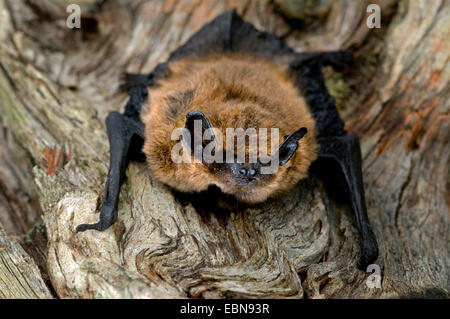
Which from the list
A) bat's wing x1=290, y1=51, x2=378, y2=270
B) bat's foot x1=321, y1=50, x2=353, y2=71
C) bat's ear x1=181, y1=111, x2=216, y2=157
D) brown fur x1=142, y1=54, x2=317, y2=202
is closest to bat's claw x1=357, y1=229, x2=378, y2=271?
bat's wing x1=290, y1=51, x2=378, y2=270

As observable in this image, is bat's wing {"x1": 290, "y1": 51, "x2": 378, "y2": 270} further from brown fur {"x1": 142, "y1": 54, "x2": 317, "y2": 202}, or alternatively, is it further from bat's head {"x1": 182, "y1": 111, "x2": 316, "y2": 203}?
bat's head {"x1": 182, "y1": 111, "x2": 316, "y2": 203}

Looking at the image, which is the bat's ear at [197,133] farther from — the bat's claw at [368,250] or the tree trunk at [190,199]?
the bat's claw at [368,250]

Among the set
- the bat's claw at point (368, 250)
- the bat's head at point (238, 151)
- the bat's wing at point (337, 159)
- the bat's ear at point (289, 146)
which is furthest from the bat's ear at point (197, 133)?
the bat's claw at point (368, 250)

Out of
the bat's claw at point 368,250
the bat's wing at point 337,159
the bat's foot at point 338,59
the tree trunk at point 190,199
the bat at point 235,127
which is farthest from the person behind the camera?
the bat's foot at point 338,59

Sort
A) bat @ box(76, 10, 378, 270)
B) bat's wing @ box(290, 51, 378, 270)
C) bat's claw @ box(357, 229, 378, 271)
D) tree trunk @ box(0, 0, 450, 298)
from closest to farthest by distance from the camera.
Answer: tree trunk @ box(0, 0, 450, 298) < bat @ box(76, 10, 378, 270) < bat's claw @ box(357, 229, 378, 271) < bat's wing @ box(290, 51, 378, 270)

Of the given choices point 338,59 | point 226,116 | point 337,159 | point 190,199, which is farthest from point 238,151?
point 338,59

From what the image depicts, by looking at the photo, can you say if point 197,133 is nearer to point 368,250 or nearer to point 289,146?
point 289,146
